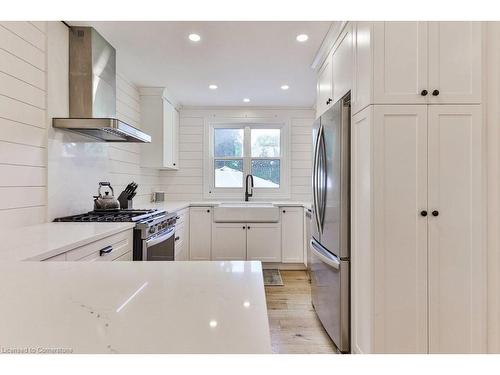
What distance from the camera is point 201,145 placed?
452 centimetres

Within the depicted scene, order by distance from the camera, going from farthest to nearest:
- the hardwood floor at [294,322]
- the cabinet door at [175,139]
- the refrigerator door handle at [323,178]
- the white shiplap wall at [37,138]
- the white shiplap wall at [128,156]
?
the cabinet door at [175,139] → the white shiplap wall at [128,156] → the refrigerator door handle at [323,178] → the hardwood floor at [294,322] → the white shiplap wall at [37,138]

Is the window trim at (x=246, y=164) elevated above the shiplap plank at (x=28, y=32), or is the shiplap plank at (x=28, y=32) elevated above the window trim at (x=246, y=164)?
the shiplap plank at (x=28, y=32)

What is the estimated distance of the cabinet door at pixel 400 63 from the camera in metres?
1.62

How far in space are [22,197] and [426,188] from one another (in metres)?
2.44

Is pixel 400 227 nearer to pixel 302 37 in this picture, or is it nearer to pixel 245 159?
pixel 302 37

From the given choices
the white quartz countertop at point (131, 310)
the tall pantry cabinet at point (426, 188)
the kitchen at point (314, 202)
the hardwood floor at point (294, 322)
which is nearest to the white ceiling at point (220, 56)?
the kitchen at point (314, 202)

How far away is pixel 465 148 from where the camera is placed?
1.62 metres

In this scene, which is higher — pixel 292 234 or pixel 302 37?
pixel 302 37

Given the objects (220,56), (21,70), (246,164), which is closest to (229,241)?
(246,164)

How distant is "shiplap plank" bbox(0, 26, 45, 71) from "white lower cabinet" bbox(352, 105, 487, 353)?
84.8 inches

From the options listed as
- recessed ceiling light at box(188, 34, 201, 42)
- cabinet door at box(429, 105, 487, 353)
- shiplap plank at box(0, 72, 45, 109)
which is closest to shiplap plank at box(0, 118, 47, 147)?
shiplap plank at box(0, 72, 45, 109)

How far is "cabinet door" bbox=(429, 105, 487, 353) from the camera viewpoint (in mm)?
1622

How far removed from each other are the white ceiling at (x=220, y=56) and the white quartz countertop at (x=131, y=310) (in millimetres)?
2056

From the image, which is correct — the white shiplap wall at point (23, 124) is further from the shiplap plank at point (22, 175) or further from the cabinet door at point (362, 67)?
the cabinet door at point (362, 67)
